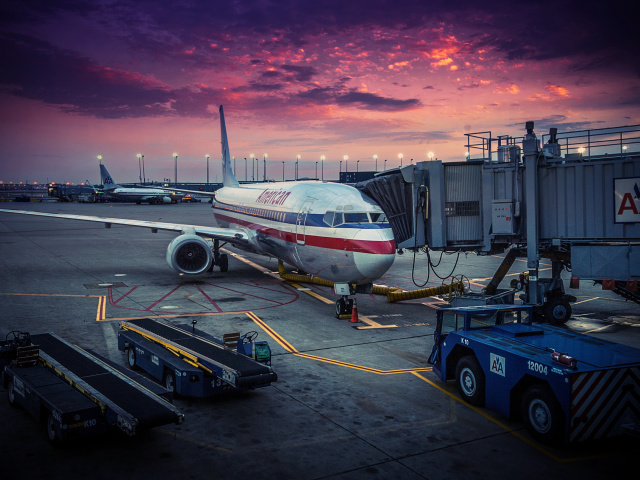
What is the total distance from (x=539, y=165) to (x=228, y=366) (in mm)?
14457

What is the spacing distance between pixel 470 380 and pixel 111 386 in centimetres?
796

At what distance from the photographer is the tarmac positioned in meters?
9.36

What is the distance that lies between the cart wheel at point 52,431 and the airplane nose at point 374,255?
11318 mm

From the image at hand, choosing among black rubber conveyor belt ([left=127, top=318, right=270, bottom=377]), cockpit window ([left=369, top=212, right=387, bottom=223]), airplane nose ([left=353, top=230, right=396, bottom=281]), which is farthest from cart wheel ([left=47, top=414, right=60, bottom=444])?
cockpit window ([left=369, top=212, right=387, bottom=223])

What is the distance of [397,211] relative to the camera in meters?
22.6

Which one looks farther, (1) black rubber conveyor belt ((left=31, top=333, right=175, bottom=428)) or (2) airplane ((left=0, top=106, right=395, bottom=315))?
→ (2) airplane ((left=0, top=106, right=395, bottom=315))

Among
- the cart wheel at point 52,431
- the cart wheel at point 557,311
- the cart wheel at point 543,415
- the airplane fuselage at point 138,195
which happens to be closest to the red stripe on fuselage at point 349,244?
the cart wheel at point 557,311

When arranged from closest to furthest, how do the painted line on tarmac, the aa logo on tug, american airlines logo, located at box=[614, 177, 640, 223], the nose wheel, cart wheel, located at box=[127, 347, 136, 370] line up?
the aa logo on tug, the painted line on tarmac, cart wheel, located at box=[127, 347, 136, 370], american airlines logo, located at box=[614, 177, 640, 223], the nose wheel

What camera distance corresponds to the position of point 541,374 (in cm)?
1027

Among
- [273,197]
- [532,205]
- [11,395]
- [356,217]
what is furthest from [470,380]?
[273,197]

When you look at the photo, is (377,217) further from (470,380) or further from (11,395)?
(11,395)

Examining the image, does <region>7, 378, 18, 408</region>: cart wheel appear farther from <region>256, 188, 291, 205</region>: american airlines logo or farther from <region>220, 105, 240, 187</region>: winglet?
<region>220, 105, 240, 187</region>: winglet

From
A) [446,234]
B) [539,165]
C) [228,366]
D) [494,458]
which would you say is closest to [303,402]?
[228,366]

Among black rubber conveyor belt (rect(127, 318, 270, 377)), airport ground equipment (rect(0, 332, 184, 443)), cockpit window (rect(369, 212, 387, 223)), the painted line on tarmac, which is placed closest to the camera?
airport ground equipment (rect(0, 332, 184, 443))
